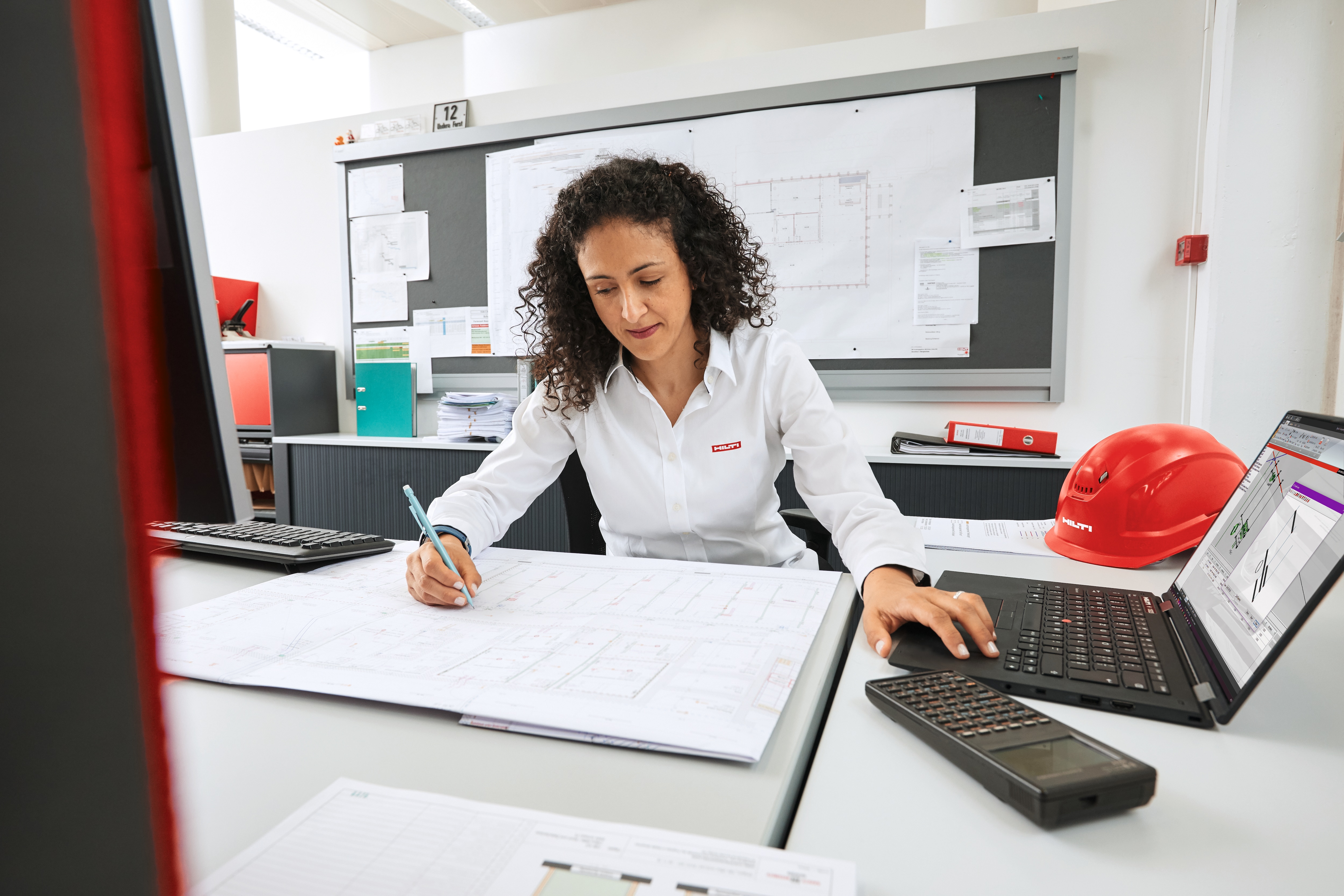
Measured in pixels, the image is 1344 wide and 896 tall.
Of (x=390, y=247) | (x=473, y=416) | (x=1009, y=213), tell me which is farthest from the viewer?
(x=390, y=247)

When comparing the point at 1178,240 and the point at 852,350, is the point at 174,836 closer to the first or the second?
the point at 852,350

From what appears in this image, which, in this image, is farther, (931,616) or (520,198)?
(520,198)

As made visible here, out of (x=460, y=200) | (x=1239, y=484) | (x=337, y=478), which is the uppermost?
(x=460, y=200)

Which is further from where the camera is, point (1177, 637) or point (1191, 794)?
point (1177, 637)

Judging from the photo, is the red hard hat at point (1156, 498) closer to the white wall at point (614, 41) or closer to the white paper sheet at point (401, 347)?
the white paper sheet at point (401, 347)

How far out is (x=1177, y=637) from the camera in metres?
0.73

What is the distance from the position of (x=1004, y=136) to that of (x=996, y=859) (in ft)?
7.26

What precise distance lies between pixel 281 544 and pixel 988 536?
3.77 ft

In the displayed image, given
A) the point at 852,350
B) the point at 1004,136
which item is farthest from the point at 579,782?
the point at 1004,136

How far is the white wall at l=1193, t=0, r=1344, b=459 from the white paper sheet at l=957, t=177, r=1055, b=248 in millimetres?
397

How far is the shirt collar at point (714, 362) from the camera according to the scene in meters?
1.27

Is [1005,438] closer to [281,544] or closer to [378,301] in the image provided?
[281,544]

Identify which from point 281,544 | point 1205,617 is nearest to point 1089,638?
point 1205,617

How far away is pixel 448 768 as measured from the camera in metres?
0.51
